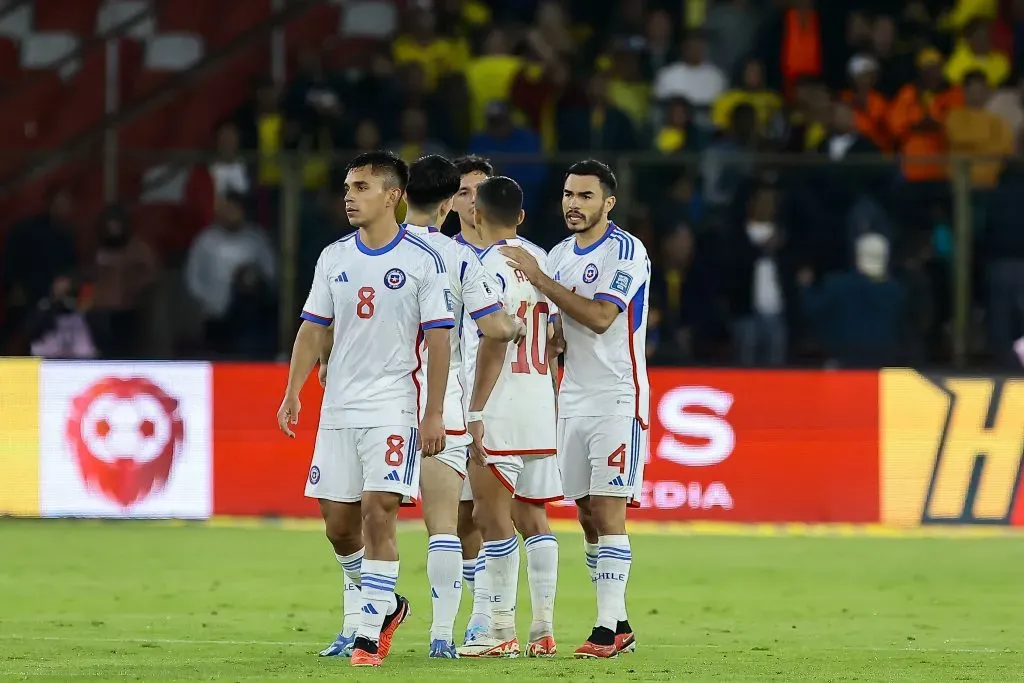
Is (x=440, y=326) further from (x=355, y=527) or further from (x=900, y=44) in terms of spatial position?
(x=900, y=44)

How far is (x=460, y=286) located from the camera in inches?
346

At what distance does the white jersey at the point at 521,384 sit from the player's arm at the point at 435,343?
1.94 feet

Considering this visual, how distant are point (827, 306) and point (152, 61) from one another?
335 inches

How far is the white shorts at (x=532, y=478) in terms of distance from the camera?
355 inches

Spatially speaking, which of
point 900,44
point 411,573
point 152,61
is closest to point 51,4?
point 152,61

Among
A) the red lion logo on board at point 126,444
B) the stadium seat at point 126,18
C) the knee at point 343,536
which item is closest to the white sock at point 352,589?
the knee at point 343,536

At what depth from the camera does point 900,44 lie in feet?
62.4

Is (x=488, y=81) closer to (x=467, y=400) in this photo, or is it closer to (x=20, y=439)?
(x=20, y=439)

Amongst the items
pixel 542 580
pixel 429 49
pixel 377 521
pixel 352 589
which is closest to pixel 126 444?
pixel 429 49

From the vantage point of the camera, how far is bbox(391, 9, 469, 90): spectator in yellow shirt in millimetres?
19594

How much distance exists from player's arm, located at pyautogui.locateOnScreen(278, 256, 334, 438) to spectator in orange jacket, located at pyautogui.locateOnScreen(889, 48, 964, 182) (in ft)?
31.8

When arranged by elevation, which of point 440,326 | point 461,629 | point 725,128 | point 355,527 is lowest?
point 461,629

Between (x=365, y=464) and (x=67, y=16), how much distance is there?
14.2 metres

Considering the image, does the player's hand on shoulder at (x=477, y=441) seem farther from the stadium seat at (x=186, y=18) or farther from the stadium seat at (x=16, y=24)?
the stadium seat at (x=16, y=24)
